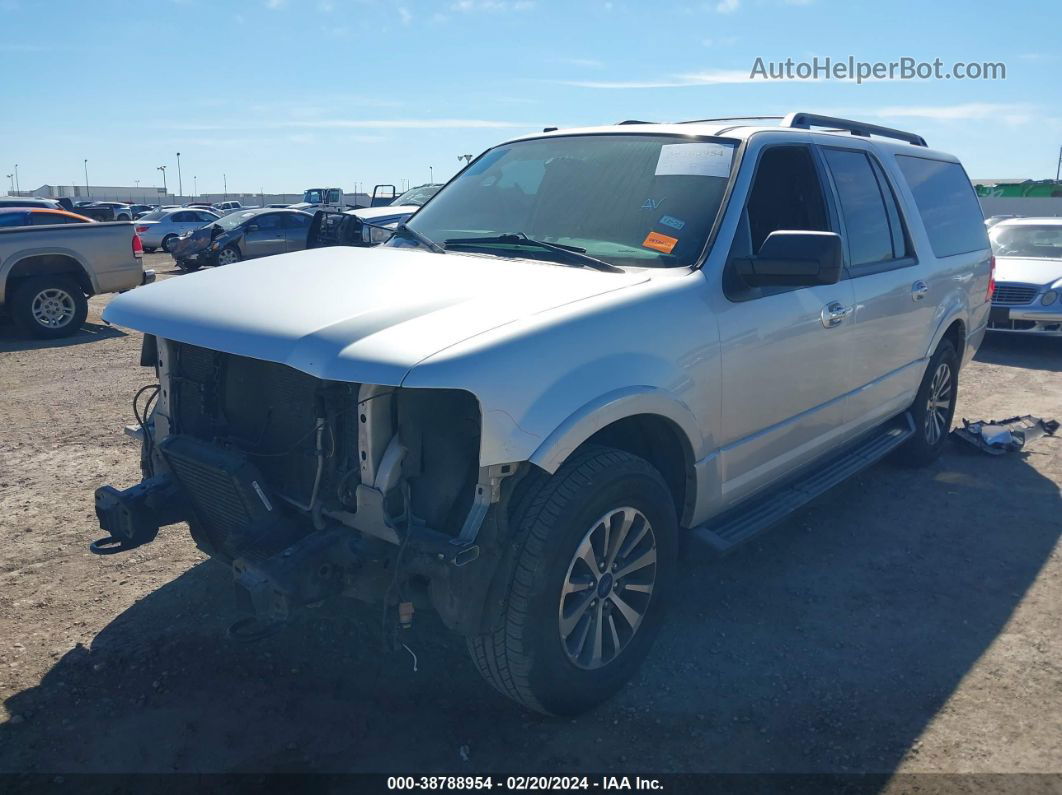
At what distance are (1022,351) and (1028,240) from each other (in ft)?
6.86

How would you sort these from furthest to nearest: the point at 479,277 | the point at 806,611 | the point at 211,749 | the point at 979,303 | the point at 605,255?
the point at 979,303 → the point at 806,611 → the point at 605,255 → the point at 479,277 → the point at 211,749

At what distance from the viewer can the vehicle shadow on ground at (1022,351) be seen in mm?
9844

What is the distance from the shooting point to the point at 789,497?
410 cm

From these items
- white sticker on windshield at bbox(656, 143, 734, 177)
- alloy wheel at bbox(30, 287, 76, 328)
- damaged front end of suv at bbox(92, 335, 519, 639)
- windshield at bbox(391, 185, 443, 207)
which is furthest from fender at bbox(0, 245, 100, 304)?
white sticker on windshield at bbox(656, 143, 734, 177)

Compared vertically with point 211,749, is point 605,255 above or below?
above

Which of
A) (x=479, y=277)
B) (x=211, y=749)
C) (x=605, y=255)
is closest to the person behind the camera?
(x=211, y=749)

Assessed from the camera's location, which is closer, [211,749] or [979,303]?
[211,749]

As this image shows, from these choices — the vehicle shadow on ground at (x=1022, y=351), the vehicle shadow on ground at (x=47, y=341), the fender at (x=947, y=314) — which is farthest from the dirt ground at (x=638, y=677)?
the vehicle shadow on ground at (x=47, y=341)

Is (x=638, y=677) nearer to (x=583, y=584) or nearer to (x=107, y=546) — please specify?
→ (x=583, y=584)

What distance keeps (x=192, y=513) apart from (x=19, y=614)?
3.70ft

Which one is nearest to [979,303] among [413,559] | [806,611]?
[806,611]

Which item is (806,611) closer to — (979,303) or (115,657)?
(115,657)

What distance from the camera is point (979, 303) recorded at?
246 inches

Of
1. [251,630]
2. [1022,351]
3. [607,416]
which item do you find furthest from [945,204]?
[1022,351]
